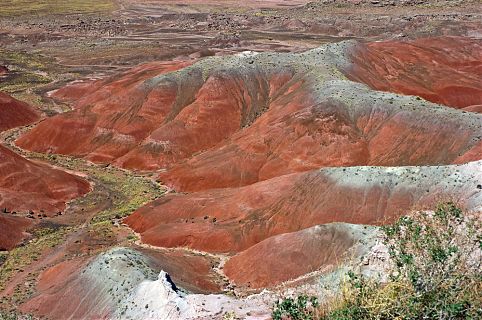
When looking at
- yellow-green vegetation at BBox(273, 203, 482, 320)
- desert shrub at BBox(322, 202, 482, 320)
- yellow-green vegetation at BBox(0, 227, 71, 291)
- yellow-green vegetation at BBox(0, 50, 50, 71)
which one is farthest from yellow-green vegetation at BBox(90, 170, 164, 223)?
yellow-green vegetation at BBox(0, 50, 50, 71)

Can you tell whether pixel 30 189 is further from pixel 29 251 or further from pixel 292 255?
pixel 292 255

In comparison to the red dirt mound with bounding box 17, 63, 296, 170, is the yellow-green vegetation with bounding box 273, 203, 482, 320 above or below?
above

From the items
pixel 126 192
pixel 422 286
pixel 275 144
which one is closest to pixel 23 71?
pixel 126 192

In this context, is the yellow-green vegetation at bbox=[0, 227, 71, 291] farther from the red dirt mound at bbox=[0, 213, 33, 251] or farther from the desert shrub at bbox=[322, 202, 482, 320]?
the desert shrub at bbox=[322, 202, 482, 320]

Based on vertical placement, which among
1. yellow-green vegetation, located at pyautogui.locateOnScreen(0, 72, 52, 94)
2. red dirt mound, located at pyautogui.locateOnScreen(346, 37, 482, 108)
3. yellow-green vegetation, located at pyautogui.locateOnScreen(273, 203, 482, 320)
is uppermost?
A: yellow-green vegetation, located at pyautogui.locateOnScreen(273, 203, 482, 320)

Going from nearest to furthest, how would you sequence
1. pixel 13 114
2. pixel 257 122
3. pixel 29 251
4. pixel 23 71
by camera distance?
pixel 29 251
pixel 257 122
pixel 13 114
pixel 23 71

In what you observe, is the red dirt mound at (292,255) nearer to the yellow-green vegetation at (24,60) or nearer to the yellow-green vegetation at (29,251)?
the yellow-green vegetation at (29,251)
